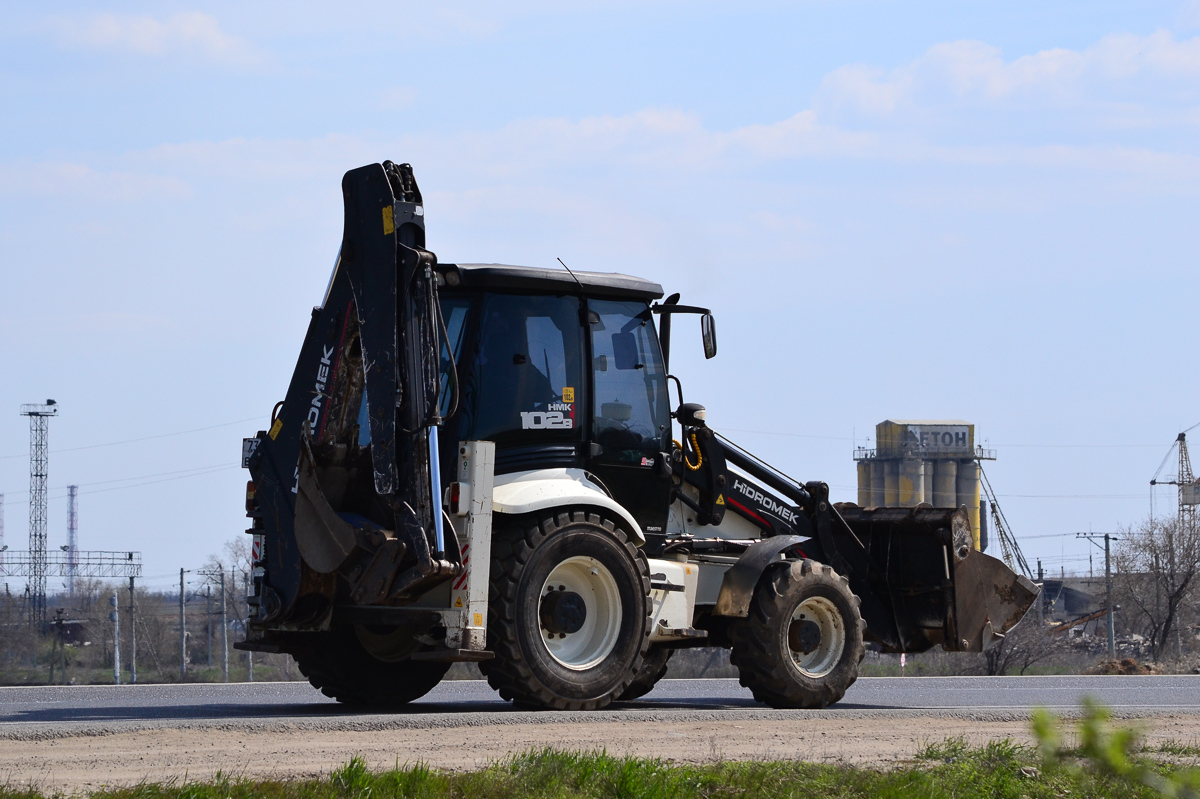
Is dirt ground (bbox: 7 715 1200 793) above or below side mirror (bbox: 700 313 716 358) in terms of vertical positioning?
below

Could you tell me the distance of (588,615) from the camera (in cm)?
988

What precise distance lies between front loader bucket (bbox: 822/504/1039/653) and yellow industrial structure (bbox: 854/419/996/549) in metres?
79.2

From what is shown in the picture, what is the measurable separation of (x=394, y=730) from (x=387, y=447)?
6.19 feet

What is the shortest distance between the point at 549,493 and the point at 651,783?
3.74 meters

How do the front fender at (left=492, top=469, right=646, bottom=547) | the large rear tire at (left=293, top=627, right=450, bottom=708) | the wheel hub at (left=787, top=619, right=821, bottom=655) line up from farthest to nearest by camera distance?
the wheel hub at (left=787, top=619, right=821, bottom=655) < the large rear tire at (left=293, top=627, right=450, bottom=708) < the front fender at (left=492, top=469, right=646, bottom=547)

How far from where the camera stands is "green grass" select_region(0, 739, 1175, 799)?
225 inches

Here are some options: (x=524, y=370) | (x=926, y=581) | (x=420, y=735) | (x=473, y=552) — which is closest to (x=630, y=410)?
(x=524, y=370)

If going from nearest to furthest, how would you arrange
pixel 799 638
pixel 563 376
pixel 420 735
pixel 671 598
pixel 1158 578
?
pixel 420 735 < pixel 563 376 < pixel 671 598 < pixel 799 638 < pixel 1158 578

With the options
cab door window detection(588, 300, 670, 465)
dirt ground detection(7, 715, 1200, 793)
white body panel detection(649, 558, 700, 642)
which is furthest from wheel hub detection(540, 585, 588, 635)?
cab door window detection(588, 300, 670, 465)

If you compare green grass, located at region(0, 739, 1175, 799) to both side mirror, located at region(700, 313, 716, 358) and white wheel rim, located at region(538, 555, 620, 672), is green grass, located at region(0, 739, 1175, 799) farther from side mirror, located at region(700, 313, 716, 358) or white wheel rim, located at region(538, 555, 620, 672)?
side mirror, located at region(700, 313, 716, 358)

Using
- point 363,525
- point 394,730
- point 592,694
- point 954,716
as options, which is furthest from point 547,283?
point 954,716

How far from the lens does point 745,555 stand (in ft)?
36.6

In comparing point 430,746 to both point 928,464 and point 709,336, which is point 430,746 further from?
point 928,464

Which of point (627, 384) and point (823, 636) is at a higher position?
point (627, 384)
